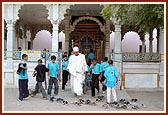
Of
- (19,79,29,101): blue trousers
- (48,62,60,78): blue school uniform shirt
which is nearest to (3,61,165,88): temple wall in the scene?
(48,62,60,78): blue school uniform shirt

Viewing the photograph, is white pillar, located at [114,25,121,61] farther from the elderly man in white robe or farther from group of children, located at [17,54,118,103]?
the elderly man in white robe

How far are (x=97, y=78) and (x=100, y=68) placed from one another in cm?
36

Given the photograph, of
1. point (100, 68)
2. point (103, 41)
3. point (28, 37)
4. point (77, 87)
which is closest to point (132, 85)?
point (100, 68)

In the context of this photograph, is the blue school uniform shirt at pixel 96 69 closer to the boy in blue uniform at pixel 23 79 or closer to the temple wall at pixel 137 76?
the boy in blue uniform at pixel 23 79

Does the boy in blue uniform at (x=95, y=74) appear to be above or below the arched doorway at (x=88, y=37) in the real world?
below

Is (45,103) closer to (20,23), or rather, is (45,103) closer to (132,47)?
(20,23)

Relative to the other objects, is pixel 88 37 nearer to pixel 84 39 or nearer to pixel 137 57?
pixel 84 39

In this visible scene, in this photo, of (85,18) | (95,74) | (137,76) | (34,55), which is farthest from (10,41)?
(137,76)

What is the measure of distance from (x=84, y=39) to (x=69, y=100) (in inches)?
365

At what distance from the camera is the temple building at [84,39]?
12109 millimetres

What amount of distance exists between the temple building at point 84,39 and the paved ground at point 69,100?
3.60ft

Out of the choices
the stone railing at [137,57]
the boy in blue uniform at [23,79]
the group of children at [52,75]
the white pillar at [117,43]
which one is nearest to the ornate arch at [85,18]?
the white pillar at [117,43]

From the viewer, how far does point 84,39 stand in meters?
17.9

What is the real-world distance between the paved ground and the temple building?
43.2 inches
